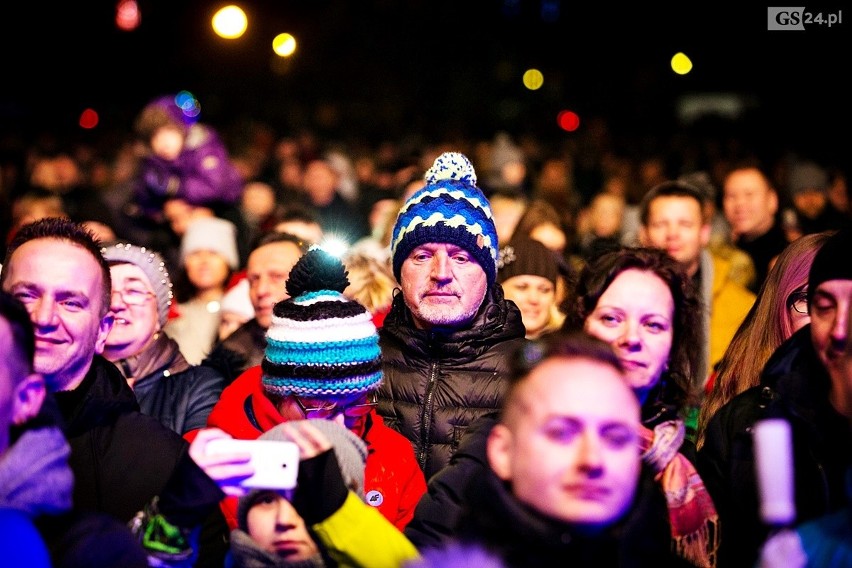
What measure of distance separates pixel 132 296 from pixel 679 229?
3469 mm

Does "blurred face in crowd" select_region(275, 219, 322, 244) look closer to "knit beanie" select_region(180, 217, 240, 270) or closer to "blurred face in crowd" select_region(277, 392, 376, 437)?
"knit beanie" select_region(180, 217, 240, 270)

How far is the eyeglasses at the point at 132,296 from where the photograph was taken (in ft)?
15.7

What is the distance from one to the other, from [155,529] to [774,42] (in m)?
12.7

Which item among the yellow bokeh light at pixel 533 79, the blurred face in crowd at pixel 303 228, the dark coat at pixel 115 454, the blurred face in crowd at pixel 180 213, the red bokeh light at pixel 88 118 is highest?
the yellow bokeh light at pixel 533 79

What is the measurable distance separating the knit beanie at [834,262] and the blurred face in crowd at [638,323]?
2.00 feet

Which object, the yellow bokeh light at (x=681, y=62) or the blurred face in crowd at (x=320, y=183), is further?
the yellow bokeh light at (x=681, y=62)

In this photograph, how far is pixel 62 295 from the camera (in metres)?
3.52

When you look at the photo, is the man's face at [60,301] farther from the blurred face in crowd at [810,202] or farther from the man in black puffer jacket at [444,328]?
the blurred face in crowd at [810,202]

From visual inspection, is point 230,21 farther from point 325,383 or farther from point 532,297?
point 325,383

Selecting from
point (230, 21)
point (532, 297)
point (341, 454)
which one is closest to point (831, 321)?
point (341, 454)

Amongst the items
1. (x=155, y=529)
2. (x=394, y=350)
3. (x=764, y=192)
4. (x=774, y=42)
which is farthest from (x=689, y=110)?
(x=155, y=529)

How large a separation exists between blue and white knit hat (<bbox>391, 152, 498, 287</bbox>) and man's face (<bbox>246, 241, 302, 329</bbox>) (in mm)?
1030

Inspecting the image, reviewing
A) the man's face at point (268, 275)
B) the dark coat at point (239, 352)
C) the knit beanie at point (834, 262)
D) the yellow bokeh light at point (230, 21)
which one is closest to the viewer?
the knit beanie at point (834, 262)

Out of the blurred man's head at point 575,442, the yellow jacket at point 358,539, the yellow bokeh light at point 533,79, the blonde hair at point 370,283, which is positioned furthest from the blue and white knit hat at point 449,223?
the yellow bokeh light at point 533,79
